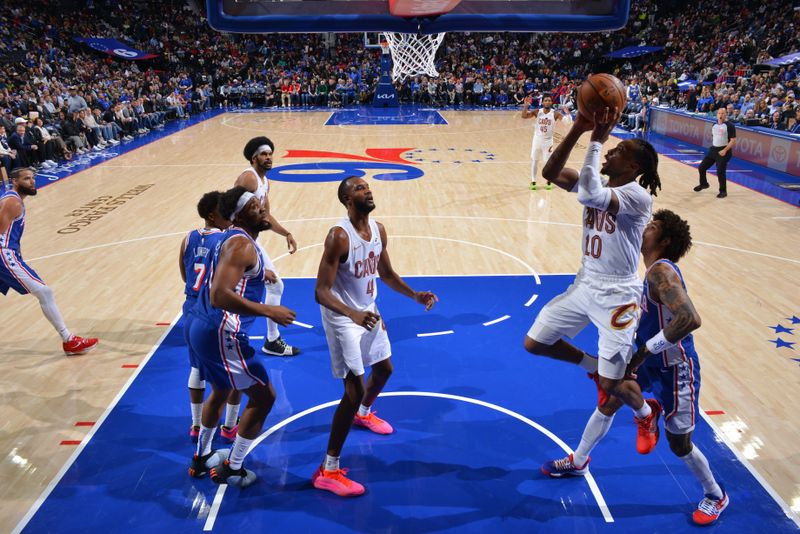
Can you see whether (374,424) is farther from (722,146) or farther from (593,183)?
(722,146)

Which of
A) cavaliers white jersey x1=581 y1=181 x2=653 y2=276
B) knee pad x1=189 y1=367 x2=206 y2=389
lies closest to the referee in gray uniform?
cavaliers white jersey x1=581 y1=181 x2=653 y2=276

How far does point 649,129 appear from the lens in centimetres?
2017

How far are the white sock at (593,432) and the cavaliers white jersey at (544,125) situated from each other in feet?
26.9

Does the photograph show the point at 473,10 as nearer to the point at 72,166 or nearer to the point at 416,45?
the point at 416,45

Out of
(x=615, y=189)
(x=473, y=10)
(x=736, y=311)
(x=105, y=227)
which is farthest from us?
(x=105, y=227)

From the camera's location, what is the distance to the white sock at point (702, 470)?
137 inches

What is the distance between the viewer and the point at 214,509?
146 inches

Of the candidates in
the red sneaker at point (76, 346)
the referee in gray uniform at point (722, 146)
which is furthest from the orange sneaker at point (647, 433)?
the referee in gray uniform at point (722, 146)

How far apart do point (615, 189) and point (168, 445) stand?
10.9ft

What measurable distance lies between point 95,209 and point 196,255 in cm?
755

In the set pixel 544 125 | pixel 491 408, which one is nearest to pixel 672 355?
pixel 491 408

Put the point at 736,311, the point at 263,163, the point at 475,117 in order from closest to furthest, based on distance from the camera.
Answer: the point at 263,163, the point at 736,311, the point at 475,117

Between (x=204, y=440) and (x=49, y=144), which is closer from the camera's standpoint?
(x=204, y=440)

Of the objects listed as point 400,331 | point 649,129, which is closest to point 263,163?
point 400,331
